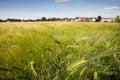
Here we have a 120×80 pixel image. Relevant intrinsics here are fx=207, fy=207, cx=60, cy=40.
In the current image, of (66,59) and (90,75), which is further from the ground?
(66,59)

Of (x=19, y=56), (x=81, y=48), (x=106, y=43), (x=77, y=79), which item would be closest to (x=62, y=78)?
(x=77, y=79)

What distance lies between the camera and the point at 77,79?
1159mm

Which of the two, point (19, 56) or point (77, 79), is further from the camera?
point (19, 56)

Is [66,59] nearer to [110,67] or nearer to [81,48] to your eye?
[81,48]

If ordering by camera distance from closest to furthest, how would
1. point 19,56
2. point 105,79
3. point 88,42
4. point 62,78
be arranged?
1. point 62,78
2. point 88,42
3. point 105,79
4. point 19,56

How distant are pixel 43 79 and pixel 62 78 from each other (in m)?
0.15

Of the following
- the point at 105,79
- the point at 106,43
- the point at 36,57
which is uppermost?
the point at 106,43

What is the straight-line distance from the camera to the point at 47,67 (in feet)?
3.80

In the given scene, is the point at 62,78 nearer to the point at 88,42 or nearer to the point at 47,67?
the point at 47,67

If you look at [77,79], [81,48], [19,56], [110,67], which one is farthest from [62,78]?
[19,56]

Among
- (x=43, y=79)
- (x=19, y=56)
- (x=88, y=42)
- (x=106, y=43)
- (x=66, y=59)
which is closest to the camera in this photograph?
(x=43, y=79)

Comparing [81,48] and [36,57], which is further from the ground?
[81,48]

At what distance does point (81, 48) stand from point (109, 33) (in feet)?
0.66

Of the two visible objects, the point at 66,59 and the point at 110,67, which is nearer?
the point at 66,59
